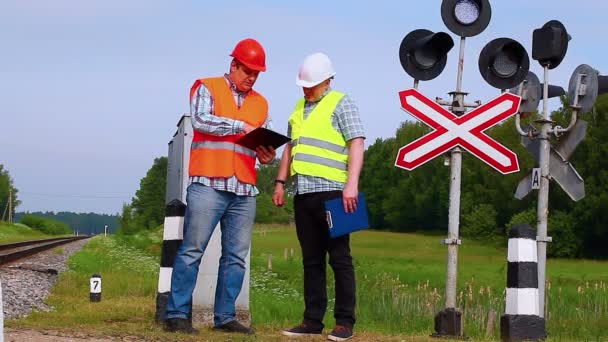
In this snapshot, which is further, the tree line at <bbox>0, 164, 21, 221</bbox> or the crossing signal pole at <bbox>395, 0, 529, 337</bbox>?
the tree line at <bbox>0, 164, 21, 221</bbox>

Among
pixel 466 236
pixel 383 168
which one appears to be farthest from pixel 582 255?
pixel 383 168

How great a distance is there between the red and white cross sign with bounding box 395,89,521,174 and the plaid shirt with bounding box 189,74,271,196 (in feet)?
4.60

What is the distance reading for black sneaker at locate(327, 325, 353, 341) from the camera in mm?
6910

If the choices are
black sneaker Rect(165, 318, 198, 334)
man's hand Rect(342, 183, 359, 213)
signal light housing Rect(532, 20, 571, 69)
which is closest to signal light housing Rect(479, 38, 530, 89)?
signal light housing Rect(532, 20, 571, 69)

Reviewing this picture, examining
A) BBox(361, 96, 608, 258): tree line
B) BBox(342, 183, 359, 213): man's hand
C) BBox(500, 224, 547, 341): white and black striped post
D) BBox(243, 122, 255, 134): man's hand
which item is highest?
BBox(361, 96, 608, 258): tree line

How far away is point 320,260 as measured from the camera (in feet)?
23.8

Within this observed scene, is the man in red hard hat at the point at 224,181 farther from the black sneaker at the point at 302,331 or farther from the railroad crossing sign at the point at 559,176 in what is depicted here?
the railroad crossing sign at the point at 559,176

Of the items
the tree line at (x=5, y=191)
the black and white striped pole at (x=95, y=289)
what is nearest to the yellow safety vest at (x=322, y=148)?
the black and white striped pole at (x=95, y=289)

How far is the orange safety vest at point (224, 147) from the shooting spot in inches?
281

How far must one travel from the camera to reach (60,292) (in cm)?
1341

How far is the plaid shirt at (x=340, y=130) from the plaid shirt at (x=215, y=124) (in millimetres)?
428

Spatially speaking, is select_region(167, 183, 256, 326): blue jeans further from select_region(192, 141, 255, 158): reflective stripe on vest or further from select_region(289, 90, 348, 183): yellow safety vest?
select_region(289, 90, 348, 183): yellow safety vest

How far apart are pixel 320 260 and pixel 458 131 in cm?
163

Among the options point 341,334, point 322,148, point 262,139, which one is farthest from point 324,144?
point 341,334
